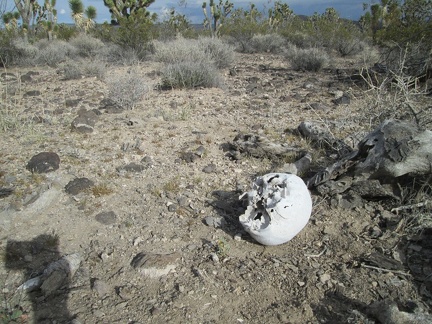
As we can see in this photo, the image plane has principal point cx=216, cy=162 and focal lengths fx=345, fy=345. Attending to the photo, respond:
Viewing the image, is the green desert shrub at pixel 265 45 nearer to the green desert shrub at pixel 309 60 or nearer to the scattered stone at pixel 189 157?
the green desert shrub at pixel 309 60

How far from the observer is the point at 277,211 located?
292 centimetres

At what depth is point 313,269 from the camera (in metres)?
2.84

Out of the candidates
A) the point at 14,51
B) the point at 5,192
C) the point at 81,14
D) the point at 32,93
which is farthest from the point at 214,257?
the point at 81,14

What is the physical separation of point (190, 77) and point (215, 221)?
18.2 feet

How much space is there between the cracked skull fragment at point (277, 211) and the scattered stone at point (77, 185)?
1.98 meters

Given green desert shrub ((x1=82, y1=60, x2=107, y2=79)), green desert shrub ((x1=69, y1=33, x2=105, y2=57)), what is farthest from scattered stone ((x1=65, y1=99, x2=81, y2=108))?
green desert shrub ((x1=69, y1=33, x2=105, y2=57))

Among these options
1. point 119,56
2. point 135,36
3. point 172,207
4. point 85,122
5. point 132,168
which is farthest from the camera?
point 135,36

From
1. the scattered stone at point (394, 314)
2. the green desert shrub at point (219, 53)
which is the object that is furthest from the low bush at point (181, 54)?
the scattered stone at point (394, 314)

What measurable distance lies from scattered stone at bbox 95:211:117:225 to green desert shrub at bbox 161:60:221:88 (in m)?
5.19

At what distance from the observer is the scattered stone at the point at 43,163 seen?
4246mm

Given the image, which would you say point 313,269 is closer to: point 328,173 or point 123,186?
point 328,173

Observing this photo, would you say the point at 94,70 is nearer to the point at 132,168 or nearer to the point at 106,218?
the point at 132,168

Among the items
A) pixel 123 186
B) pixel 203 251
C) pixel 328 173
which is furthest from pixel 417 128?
pixel 123 186

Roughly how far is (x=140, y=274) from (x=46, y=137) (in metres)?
3.42
